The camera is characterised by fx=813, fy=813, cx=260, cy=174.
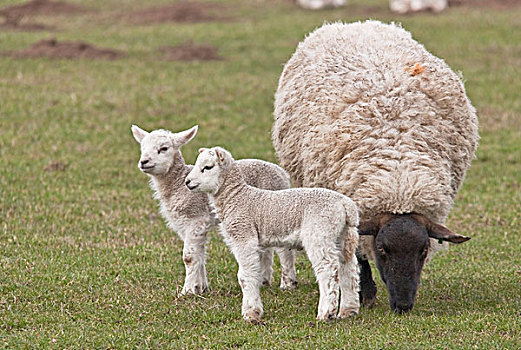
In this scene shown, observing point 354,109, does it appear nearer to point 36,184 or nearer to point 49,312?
point 49,312

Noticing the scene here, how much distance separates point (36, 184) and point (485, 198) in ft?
23.4

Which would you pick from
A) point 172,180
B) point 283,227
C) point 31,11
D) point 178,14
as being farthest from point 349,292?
point 31,11

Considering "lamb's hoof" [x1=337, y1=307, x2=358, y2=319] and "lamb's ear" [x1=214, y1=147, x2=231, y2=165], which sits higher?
"lamb's ear" [x1=214, y1=147, x2=231, y2=165]

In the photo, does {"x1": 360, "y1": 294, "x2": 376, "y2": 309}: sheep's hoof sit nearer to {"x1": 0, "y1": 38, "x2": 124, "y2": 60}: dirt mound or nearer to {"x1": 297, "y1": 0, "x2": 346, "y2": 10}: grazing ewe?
{"x1": 0, "y1": 38, "x2": 124, "y2": 60}: dirt mound

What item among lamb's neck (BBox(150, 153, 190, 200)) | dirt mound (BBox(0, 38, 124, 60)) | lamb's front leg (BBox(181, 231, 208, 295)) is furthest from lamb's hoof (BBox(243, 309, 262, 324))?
dirt mound (BBox(0, 38, 124, 60))

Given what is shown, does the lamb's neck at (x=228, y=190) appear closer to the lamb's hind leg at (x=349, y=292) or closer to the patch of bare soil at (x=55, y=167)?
the lamb's hind leg at (x=349, y=292)

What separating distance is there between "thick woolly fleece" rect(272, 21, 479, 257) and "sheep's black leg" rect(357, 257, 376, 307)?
0.25 meters

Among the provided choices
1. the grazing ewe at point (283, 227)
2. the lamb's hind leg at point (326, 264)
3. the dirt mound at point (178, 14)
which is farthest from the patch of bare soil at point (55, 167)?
the dirt mound at point (178, 14)

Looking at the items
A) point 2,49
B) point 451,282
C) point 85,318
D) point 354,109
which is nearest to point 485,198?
point 451,282

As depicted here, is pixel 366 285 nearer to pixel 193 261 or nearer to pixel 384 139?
pixel 384 139

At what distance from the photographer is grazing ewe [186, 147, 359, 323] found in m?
6.56

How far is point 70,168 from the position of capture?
45.9 feet

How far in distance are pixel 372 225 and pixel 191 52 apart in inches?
611

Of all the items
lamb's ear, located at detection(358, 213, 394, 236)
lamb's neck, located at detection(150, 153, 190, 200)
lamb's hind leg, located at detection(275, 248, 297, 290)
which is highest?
lamb's neck, located at detection(150, 153, 190, 200)
